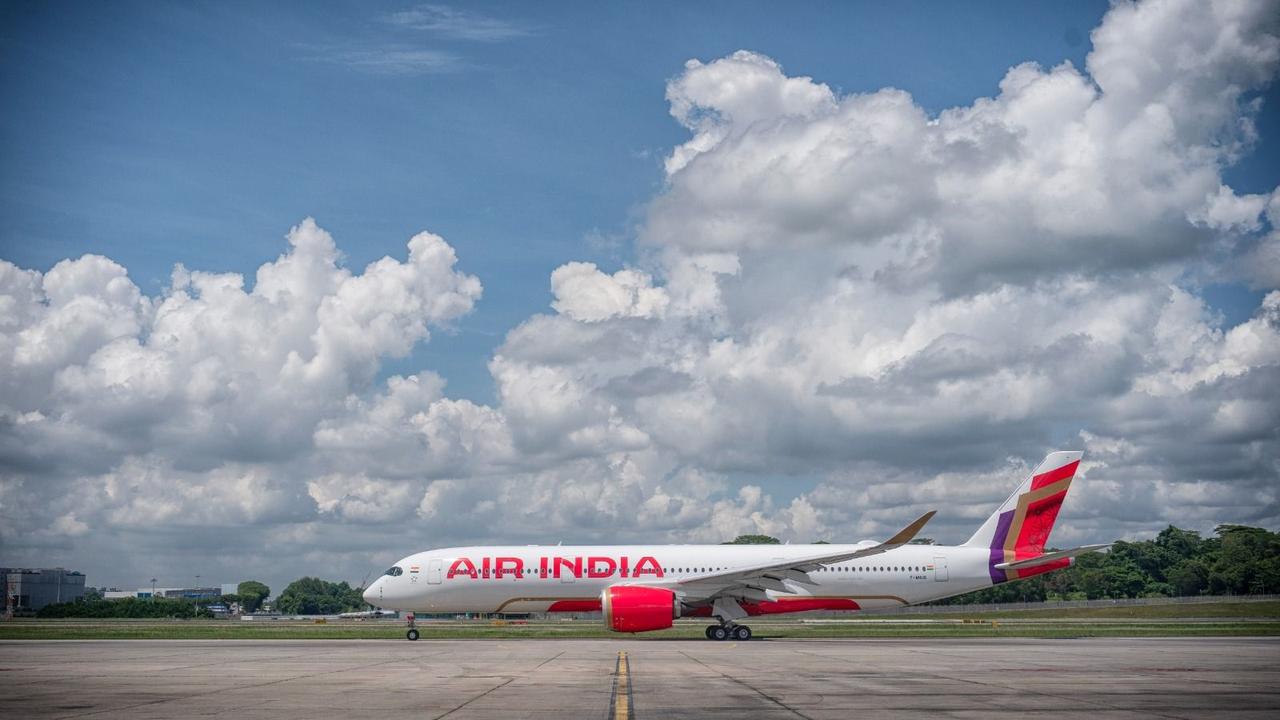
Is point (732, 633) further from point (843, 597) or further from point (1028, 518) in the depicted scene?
point (1028, 518)

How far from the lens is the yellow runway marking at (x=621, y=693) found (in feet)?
45.5

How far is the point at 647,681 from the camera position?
19219 mm

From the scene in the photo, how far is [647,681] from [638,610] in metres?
17.7

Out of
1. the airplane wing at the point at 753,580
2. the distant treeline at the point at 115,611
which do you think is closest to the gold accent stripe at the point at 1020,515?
the airplane wing at the point at 753,580

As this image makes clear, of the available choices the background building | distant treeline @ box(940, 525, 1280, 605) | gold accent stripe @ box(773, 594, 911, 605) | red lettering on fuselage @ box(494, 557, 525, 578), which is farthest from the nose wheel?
the background building

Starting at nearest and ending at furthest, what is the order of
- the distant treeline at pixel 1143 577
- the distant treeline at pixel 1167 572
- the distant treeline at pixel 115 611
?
the distant treeline at pixel 115 611 < the distant treeline at pixel 1143 577 < the distant treeline at pixel 1167 572

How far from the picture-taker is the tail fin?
42469 mm

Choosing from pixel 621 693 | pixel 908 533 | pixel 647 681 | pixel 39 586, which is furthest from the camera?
pixel 39 586

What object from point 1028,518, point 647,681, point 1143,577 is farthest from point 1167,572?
point 647,681

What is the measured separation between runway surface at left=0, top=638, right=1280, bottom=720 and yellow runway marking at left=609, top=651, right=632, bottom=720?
0.05 m

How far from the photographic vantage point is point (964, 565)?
136 ft

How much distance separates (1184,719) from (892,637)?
26.9 meters

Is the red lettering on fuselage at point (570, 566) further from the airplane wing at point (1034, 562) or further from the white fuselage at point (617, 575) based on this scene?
the airplane wing at point (1034, 562)

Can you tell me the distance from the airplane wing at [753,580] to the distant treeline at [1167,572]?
46269 millimetres
